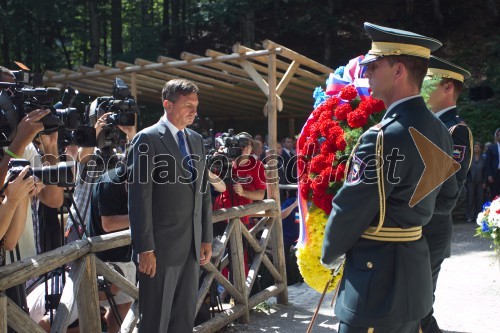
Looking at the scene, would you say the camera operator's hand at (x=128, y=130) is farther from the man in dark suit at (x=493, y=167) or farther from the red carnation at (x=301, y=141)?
the man in dark suit at (x=493, y=167)

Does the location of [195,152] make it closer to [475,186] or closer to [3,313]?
[3,313]

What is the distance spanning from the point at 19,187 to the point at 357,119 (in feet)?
7.06

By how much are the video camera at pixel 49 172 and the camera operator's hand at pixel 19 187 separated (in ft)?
0.09

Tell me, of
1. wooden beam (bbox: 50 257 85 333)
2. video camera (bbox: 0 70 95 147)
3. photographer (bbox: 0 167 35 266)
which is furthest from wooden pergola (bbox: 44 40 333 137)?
photographer (bbox: 0 167 35 266)

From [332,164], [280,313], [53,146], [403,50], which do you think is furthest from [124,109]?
[280,313]

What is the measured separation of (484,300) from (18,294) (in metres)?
4.91

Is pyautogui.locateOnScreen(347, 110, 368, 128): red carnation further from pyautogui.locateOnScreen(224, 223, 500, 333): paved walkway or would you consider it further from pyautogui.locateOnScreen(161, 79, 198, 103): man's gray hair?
pyautogui.locateOnScreen(224, 223, 500, 333): paved walkway

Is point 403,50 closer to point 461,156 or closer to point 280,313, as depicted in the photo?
point 461,156

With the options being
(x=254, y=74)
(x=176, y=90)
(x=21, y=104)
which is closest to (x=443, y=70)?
(x=176, y=90)

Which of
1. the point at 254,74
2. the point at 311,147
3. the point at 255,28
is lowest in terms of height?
the point at 311,147

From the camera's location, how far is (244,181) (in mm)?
6559

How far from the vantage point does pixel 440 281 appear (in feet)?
25.8

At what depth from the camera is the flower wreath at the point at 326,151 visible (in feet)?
14.1

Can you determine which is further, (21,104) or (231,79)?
(231,79)
